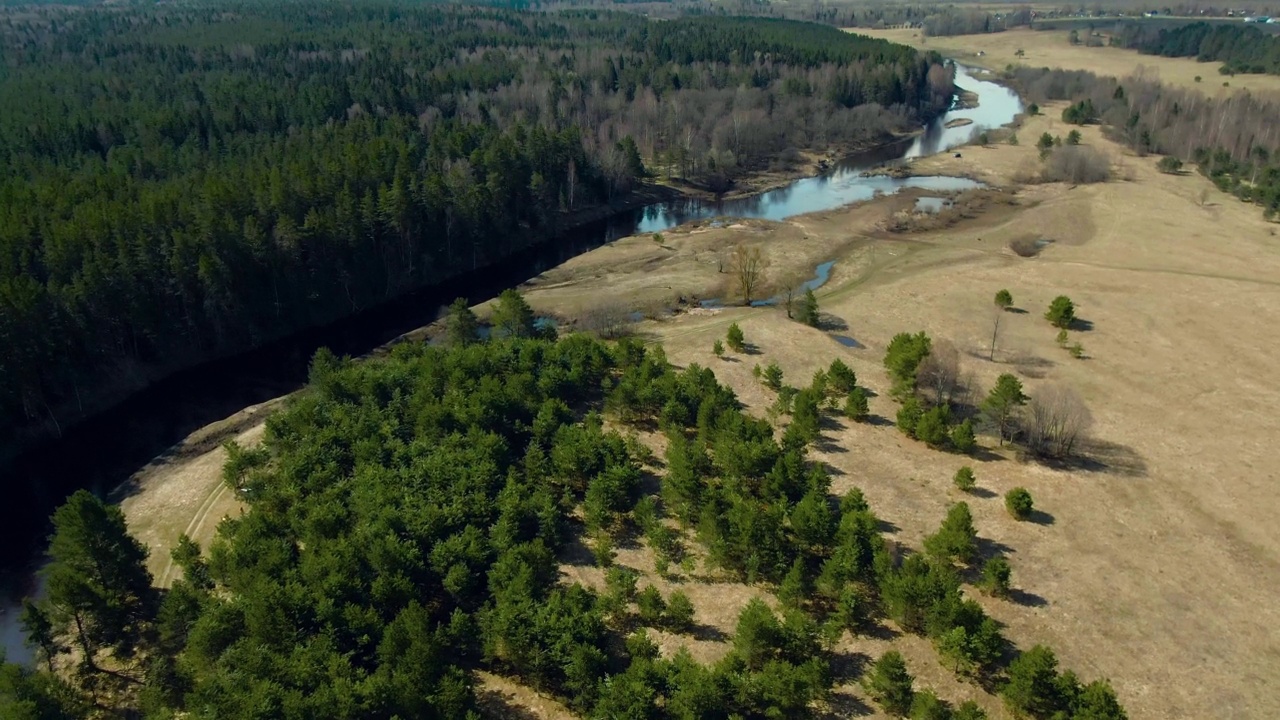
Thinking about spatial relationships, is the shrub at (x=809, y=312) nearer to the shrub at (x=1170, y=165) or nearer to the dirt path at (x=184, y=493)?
the dirt path at (x=184, y=493)

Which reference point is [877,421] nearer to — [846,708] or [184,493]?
[846,708]

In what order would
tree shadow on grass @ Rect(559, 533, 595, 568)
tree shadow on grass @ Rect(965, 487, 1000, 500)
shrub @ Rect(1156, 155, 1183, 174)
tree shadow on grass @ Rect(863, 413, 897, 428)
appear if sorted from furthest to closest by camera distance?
shrub @ Rect(1156, 155, 1183, 174) < tree shadow on grass @ Rect(863, 413, 897, 428) < tree shadow on grass @ Rect(965, 487, 1000, 500) < tree shadow on grass @ Rect(559, 533, 595, 568)

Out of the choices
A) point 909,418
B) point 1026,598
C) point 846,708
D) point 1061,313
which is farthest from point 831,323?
point 846,708

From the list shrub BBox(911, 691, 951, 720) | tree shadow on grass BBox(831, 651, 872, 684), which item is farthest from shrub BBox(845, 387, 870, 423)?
shrub BBox(911, 691, 951, 720)

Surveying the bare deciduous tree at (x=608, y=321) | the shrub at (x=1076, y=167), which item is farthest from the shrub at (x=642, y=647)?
the shrub at (x=1076, y=167)

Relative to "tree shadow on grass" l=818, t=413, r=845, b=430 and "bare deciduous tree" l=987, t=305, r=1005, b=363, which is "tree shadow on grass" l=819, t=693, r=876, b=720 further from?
"bare deciduous tree" l=987, t=305, r=1005, b=363

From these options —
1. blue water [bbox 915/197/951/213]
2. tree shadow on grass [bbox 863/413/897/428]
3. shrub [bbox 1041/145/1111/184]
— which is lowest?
tree shadow on grass [bbox 863/413/897/428]
